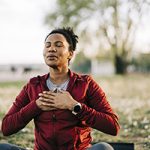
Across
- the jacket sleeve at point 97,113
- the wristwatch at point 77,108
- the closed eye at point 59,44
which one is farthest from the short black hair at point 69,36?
the wristwatch at point 77,108

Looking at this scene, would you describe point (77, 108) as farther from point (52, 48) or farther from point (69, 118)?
point (52, 48)

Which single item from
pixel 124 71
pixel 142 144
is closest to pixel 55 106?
pixel 142 144

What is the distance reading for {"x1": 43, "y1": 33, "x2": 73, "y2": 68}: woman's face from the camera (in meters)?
4.52

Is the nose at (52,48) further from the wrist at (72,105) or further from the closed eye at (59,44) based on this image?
the wrist at (72,105)

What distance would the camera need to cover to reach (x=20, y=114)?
14.6 feet

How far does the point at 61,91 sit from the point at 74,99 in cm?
19

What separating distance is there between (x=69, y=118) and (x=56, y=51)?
2.27ft

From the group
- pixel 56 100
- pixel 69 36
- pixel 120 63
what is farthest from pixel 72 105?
pixel 120 63

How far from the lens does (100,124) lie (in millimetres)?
4348

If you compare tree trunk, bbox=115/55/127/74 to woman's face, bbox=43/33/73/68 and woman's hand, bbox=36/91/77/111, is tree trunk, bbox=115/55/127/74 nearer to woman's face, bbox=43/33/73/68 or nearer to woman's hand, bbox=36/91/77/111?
woman's face, bbox=43/33/73/68

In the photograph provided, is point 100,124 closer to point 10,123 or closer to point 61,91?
point 61,91

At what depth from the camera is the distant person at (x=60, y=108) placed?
430cm

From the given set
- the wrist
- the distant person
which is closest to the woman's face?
the distant person

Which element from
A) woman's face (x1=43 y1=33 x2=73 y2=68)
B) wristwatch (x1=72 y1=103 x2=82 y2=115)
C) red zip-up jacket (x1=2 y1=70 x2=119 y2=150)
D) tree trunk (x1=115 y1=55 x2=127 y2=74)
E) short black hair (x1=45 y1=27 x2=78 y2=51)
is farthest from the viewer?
tree trunk (x1=115 y1=55 x2=127 y2=74)
